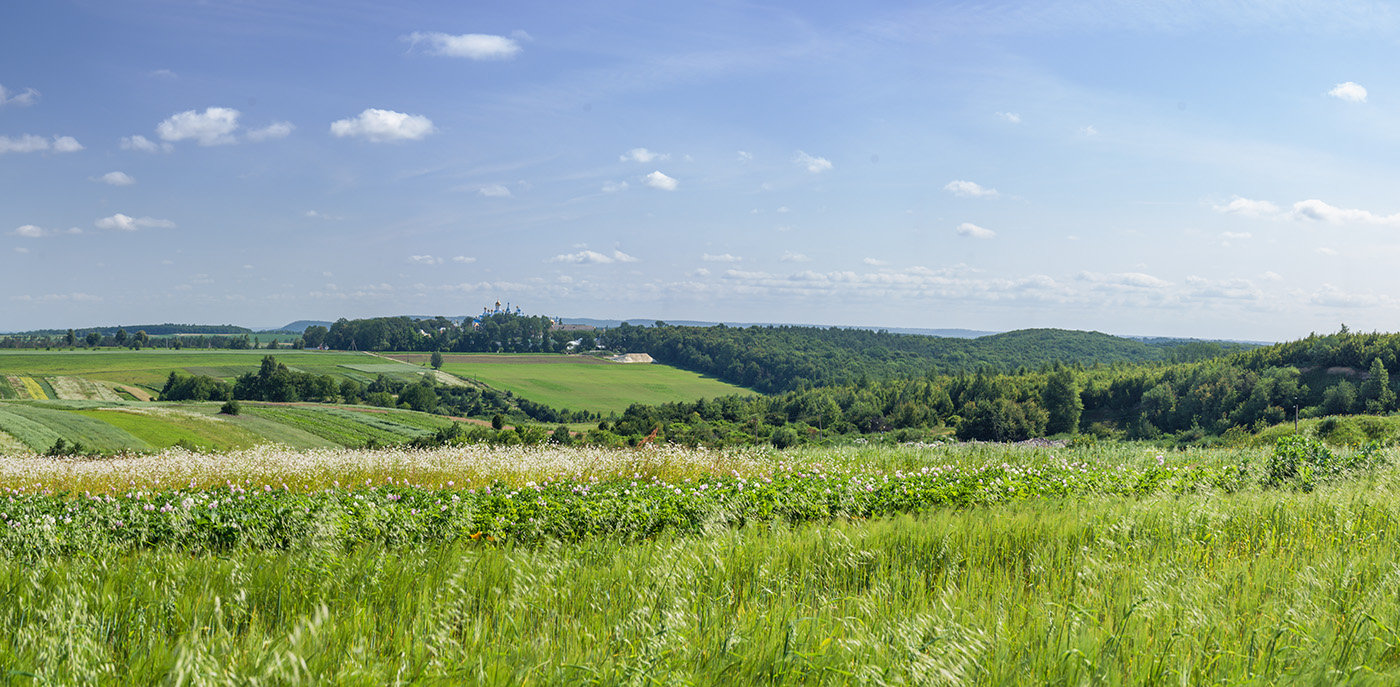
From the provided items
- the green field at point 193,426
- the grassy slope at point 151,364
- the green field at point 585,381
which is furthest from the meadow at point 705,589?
the grassy slope at point 151,364

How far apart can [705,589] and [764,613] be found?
39.0 inches

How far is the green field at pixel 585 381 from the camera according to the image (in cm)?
10025

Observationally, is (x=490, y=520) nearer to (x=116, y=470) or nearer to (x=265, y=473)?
(x=265, y=473)

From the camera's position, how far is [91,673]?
2064mm

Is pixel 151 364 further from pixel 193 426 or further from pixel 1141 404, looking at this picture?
pixel 1141 404

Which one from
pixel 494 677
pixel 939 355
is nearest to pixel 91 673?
pixel 494 677

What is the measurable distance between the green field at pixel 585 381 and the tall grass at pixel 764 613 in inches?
3497

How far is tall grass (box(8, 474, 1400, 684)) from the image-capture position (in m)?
2.31

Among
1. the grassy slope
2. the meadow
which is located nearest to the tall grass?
the meadow

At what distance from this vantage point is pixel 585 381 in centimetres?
11388

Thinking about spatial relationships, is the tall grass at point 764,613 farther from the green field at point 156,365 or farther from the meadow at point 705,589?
the green field at point 156,365

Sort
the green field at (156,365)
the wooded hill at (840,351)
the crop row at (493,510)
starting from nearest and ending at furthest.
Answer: the crop row at (493,510)
the green field at (156,365)
the wooded hill at (840,351)

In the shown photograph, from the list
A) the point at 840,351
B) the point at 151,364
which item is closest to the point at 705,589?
the point at 151,364

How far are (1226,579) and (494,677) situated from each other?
3.39m
